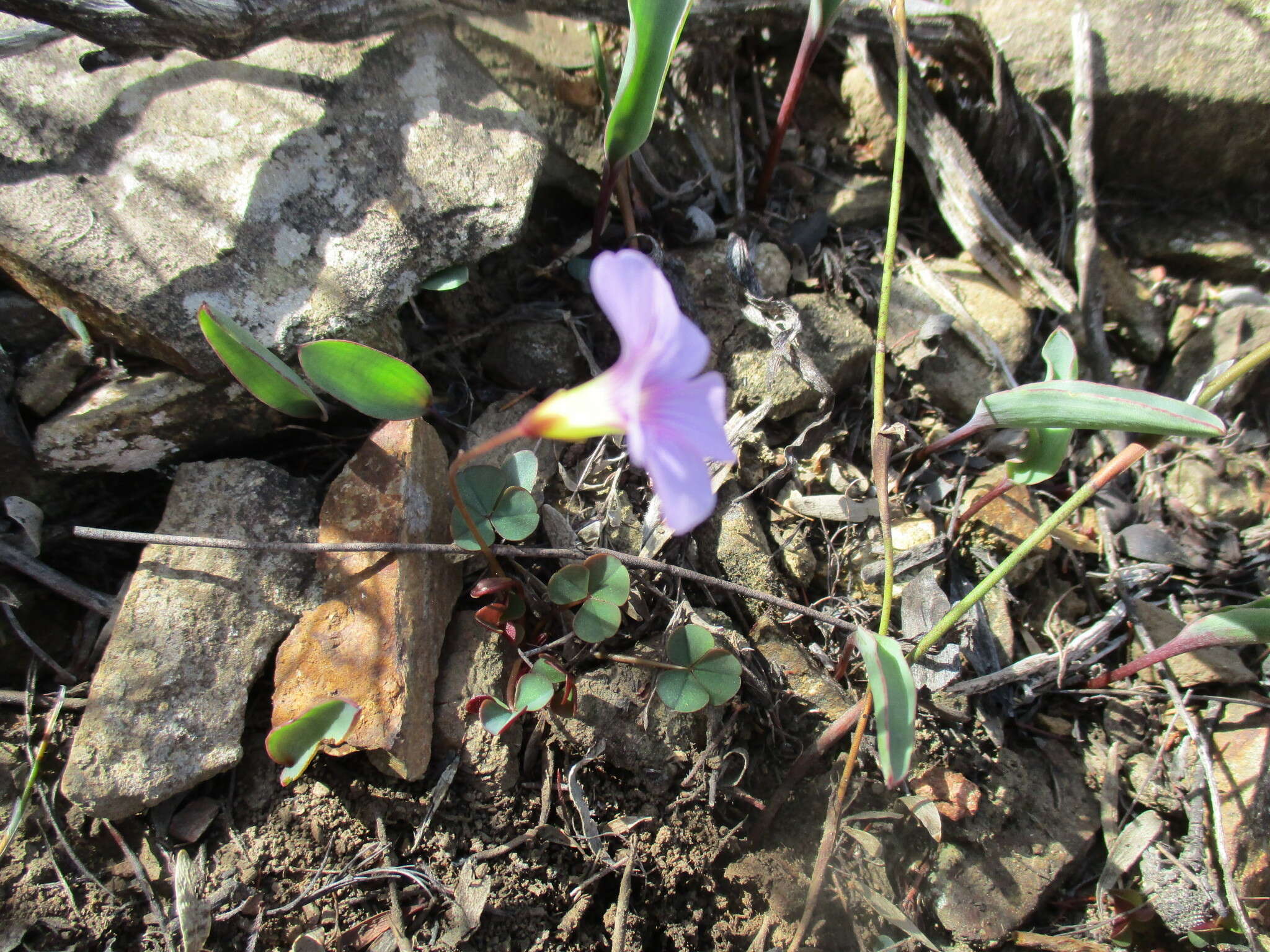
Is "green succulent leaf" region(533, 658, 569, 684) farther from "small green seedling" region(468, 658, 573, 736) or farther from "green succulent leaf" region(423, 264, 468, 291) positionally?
"green succulent leaf" region(423, 264, 468, 291)

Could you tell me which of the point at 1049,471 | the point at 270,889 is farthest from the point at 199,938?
the point at 1049,471

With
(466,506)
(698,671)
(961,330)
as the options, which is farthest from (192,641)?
(961,330)

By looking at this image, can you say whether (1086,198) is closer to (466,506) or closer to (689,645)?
(689,645)

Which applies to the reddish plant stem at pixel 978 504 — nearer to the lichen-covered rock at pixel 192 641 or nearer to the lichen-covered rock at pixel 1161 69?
the lichen-covered rock at pixel 1161 69

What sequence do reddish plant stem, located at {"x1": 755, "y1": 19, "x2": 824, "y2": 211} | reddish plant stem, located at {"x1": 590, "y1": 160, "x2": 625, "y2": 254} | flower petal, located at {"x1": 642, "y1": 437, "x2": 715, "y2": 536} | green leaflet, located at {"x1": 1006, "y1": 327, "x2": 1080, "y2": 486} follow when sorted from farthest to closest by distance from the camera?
reddish plant stem, located at {"x1": 755, "y1": 19, "x2": 824, "y2": 211}, reddish plant stem, located at {"x1": 590, "y1": 160, "x2": 625, "y2": 254}, green leaflet, located at {"x1": 1006, "y1": 327, "x2": 1080, "y2": 486}, flower petal, located at {"x1": 642, "y1": 437, "x2": 715, "y2": 536}

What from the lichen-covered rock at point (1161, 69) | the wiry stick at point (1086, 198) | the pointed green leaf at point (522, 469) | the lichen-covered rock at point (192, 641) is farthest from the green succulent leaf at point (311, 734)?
the lichen-covered rock at point (1161, 69)

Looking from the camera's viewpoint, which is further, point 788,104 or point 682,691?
point 788,104

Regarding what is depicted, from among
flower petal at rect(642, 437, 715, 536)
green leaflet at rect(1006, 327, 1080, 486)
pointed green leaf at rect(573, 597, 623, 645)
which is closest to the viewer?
flower petal at rect(642, 437, 715, 536)

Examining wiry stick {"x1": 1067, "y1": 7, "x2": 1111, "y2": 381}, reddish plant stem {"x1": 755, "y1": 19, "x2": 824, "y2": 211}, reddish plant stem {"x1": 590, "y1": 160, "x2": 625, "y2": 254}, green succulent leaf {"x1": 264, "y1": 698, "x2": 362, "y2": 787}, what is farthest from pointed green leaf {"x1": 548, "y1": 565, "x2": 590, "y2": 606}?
wiry stick {"x1": 1067, "y1": 7, "x2": 1111, "y2": 381}
